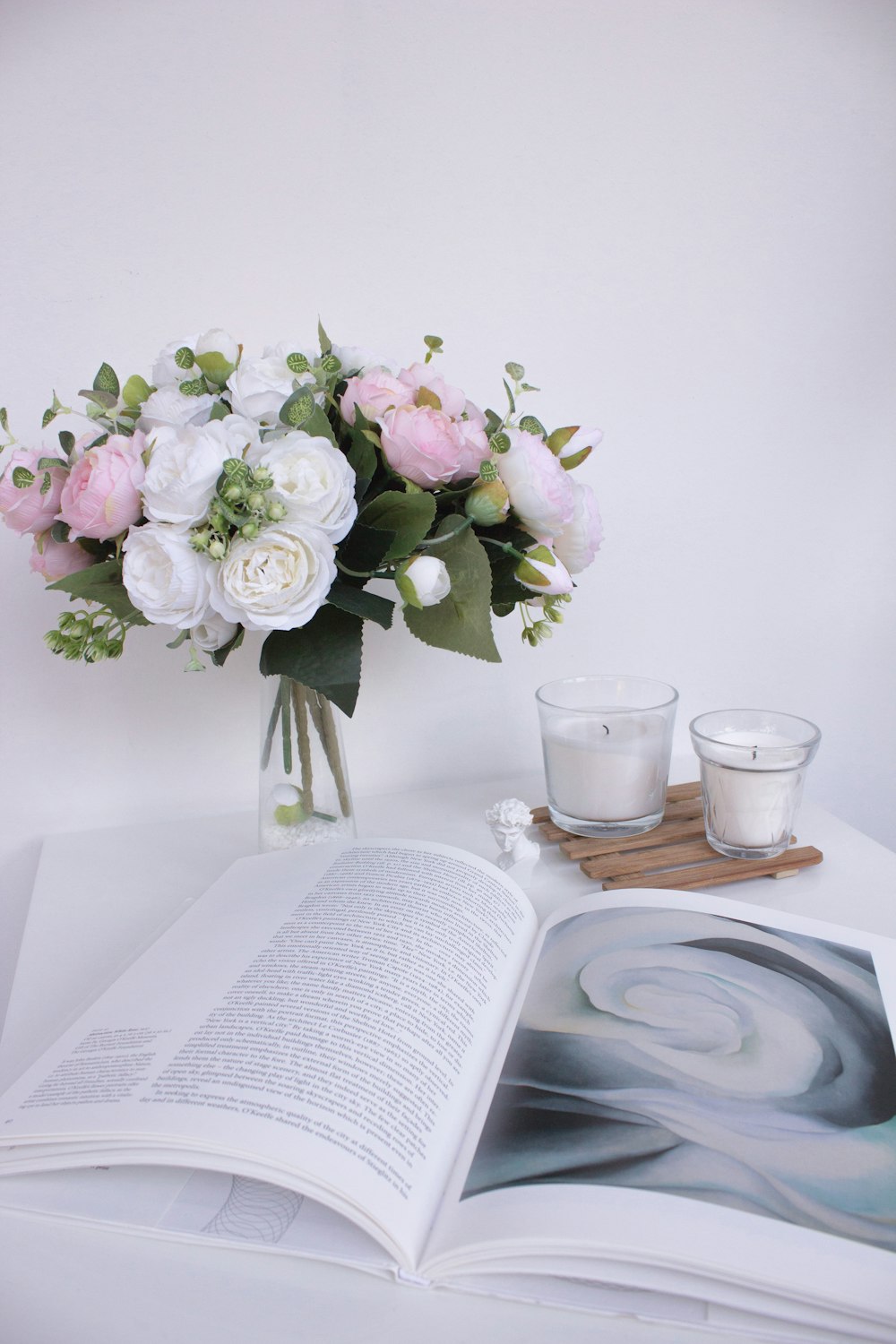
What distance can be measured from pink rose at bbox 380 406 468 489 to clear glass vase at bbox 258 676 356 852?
23cm

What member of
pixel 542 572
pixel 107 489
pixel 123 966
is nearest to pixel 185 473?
pixel 107 489

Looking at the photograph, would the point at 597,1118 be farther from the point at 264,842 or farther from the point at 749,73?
the point at 749,73

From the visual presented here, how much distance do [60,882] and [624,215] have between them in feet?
3.01

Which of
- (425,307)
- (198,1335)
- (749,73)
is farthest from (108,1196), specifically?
(749,73)

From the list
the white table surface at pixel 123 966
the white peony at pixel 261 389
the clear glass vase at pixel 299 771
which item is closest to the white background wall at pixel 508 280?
the white table surface at pixel 123 966

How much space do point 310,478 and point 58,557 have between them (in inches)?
9.4

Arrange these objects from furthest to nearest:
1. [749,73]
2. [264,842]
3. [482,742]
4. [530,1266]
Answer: [482,742], [749,73], [264,842], [530,1266]

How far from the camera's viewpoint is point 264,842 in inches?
32.2

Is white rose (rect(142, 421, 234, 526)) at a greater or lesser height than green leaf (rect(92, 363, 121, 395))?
lesser

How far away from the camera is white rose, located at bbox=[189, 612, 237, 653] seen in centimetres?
66

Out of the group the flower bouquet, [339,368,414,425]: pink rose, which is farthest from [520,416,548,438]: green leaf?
[339,368,414,425]: pink rose

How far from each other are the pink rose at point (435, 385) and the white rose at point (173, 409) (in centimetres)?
16

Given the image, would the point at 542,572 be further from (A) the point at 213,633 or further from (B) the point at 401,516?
(A) the point at 213,633

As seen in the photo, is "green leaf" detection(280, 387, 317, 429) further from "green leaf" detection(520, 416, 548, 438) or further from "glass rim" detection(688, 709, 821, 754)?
"glass rim" detection(688, 709, 821, 754)
